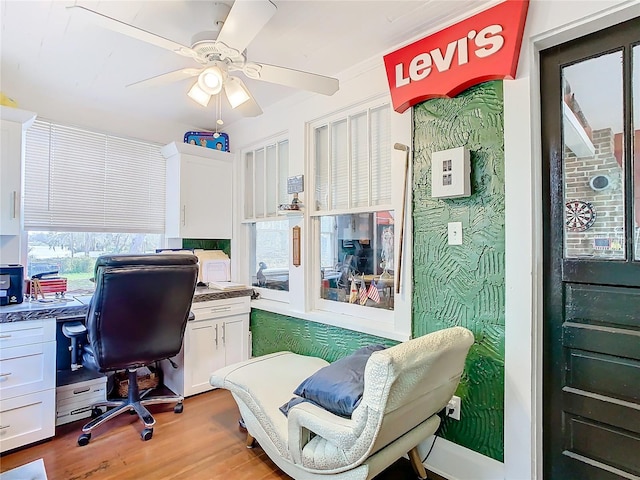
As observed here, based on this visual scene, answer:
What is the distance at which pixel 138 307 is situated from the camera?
88.8 inches

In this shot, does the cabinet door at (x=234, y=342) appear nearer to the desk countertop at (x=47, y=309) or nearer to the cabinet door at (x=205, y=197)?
the cabinet door at (x=205, y=197)

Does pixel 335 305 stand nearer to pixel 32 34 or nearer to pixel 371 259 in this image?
pixel 371 259

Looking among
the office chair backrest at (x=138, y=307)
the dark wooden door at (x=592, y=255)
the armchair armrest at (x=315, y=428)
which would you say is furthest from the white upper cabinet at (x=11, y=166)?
the dark wooden door at (x=592, y=255)

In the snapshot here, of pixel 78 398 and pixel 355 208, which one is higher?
pixel 355 208

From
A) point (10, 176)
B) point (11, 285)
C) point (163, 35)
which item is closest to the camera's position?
point (163, 35)

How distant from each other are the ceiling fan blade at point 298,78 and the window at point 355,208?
2.02 feet

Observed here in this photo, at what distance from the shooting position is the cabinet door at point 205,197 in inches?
135

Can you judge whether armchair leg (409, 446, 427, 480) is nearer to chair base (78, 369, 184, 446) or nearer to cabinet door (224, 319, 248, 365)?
chair base (78, 369, 184, 446)

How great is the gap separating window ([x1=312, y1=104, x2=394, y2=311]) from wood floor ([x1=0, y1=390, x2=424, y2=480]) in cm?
113

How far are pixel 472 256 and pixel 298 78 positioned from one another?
1.32 meters

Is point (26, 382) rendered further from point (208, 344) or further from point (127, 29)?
point (127, 29)

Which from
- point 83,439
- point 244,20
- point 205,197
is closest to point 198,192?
point 205,197

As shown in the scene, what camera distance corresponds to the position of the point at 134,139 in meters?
3.40

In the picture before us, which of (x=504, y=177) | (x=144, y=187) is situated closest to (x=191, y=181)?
(x=144, y=187)
